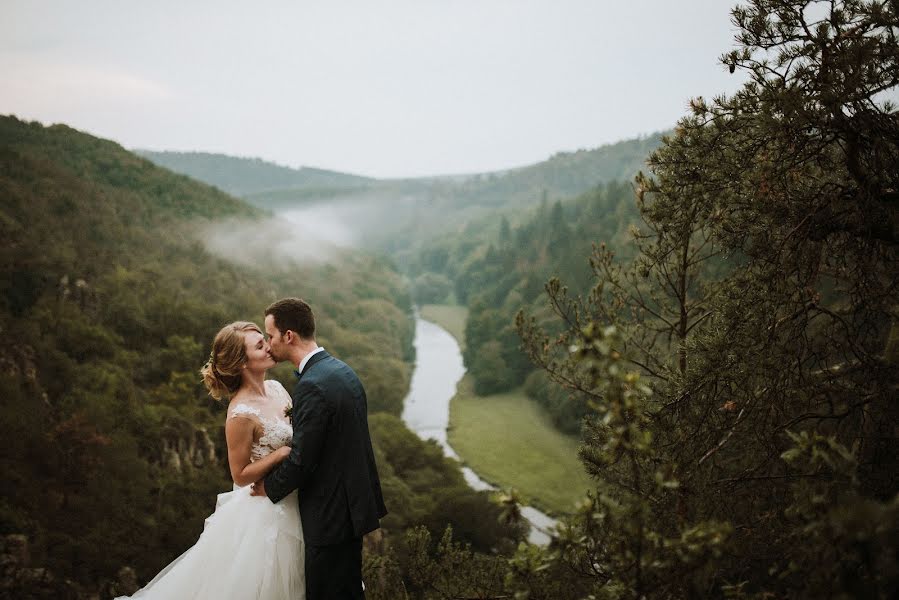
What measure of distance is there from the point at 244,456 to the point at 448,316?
282 ft

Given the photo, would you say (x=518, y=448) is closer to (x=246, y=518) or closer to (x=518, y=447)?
(x=518, y=447)

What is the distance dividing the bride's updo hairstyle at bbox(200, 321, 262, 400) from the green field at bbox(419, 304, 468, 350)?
69.6m

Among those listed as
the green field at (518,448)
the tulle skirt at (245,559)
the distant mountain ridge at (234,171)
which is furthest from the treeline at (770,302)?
the distant mountain ridge at (234,171)

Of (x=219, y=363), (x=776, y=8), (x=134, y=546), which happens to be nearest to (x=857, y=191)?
(x=776, y=8)

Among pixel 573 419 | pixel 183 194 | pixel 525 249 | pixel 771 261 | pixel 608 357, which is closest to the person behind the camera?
pixel 608 357

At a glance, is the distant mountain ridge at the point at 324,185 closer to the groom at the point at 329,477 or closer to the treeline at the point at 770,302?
the treeline at the point at 770,302

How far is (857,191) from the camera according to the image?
3396 millimetres

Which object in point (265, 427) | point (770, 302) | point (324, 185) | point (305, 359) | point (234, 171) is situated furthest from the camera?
point (324, 185)

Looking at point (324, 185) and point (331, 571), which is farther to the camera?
point (324, 185)

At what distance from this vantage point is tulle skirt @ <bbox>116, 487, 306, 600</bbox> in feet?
10.5

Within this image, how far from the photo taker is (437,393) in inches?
2048

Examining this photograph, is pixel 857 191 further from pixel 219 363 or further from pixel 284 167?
pixel 284 167

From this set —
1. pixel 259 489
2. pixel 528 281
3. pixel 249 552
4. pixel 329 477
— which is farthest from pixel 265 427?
pixel 528 281

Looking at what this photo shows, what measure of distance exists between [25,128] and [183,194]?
15.9 meters
